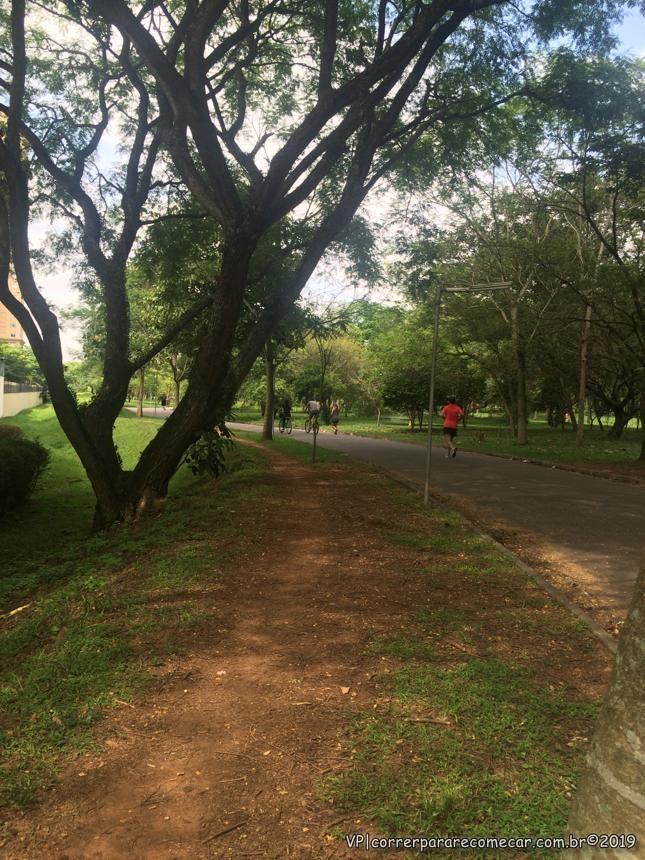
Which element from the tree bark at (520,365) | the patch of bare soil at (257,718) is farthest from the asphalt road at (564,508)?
the tree bark at (520,365)

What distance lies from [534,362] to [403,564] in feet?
87.2

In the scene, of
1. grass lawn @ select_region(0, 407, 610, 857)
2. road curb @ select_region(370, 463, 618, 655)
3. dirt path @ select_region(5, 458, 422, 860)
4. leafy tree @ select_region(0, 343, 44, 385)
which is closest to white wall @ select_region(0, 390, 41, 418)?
leafy tree @ select_region(0, 343, 44, 385)

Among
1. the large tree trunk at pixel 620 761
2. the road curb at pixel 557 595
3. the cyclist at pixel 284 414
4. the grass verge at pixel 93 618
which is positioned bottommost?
the grass verge at pixel 93 618

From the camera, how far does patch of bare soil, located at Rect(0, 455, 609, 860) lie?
2230 millimetres

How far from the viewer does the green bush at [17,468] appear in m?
12.1

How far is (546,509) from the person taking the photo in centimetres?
944

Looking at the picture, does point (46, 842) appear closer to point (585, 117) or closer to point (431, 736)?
point (431, 736)

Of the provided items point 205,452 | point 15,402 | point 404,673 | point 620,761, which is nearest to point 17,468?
point 205,452

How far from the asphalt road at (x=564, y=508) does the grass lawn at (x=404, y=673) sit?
977mm

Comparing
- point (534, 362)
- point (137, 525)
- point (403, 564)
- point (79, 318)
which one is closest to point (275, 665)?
point (403, 564)

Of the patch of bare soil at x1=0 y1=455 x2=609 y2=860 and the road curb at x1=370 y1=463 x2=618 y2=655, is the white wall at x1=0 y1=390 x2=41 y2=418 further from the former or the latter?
the patch of bare soil at x1=0 y1=455 x2=609 y2=860

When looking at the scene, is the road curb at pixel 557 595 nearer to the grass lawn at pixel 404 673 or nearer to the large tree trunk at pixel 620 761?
the grass lawn at pixel 404 673

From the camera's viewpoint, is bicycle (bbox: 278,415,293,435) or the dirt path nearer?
the dirt path

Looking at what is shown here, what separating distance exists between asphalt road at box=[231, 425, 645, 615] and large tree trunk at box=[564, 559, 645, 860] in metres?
3.86
